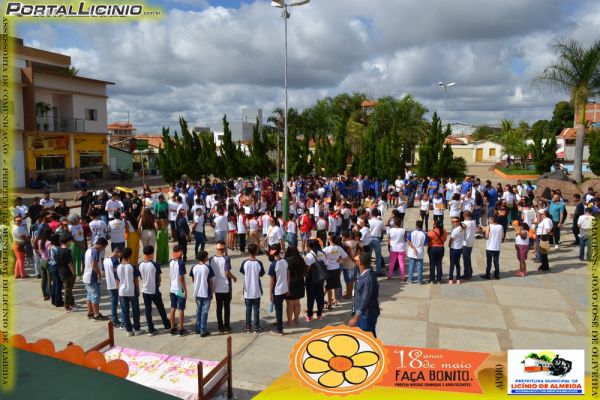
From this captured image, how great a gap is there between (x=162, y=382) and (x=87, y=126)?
35.8 m

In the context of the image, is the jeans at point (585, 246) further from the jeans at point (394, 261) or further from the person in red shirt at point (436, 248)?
the jeans at point (394, 261)

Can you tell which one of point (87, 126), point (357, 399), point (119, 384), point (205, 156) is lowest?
point (357, 399)

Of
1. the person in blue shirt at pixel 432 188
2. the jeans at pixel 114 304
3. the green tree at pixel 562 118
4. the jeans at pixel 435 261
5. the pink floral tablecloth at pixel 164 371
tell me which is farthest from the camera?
the green tree at pixel 562 118

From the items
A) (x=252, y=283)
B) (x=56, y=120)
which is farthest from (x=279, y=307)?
(x=56, y=120)

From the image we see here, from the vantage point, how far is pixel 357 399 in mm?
5328

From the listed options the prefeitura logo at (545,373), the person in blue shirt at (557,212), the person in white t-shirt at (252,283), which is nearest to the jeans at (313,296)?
the person in white t-shirt at (252,283)

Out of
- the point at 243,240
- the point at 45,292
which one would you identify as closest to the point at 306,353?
the point at 45,292

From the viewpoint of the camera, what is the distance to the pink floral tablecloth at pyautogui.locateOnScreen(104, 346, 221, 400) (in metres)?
5.43

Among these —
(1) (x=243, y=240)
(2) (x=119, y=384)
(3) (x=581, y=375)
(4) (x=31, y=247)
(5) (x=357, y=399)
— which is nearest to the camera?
(2) (x=119, y=384)

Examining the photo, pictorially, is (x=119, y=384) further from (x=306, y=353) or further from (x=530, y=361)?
(x=530, y=361)

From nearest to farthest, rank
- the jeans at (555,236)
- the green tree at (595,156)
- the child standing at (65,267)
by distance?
the child standing at (65,267) < the jeans at (555,236) < the green tree at (595,156)

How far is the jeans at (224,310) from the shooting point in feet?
26.1

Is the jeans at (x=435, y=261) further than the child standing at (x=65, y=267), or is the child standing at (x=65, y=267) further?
the jeans at (x=435, y=261)

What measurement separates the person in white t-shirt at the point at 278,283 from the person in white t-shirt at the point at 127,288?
2348mm
